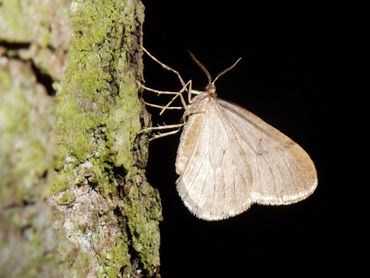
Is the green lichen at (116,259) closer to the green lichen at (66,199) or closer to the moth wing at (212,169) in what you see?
the green lichen at (66,199)

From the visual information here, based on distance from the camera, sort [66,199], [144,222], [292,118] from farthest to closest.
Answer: [292,118] < [144,222] < [66,199]

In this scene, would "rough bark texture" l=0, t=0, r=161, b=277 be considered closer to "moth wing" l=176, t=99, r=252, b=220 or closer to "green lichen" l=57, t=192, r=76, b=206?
"green lichen" l=57, t=192, r=76, b=206

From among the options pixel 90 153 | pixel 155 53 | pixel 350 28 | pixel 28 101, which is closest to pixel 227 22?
pixel 155 53

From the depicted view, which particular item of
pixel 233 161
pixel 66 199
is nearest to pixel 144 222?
pixel 66 199

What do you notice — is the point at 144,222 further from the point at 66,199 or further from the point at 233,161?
the point at 233,161

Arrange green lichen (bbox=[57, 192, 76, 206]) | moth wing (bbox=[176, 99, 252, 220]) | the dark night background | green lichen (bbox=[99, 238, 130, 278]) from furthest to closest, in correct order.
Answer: the dark night background, moth wing (bbox=[176, 99, 252, 220]), green lichen (bbox=[99, 238, 130, 278]), green lichen (bbox=[57, 192, 76, 206])

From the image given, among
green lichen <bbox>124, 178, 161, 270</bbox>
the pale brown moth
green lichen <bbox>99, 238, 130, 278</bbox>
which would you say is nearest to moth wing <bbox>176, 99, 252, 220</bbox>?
the pale brown moth

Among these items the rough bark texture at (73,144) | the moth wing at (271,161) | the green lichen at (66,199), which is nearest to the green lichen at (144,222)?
the rough bark texture at (73,144)
